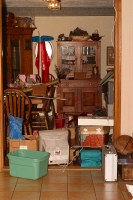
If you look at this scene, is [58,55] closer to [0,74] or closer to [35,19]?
[35,19]

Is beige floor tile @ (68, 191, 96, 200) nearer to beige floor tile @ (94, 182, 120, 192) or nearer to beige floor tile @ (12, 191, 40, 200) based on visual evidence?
beige floor tile @ (94, 182, 120, 192)

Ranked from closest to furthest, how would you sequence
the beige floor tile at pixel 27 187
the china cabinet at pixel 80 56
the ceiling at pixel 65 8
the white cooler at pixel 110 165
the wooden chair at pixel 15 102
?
the beige floor tile at pixel 27 187 < the white cooler at pixel 110 165 < the wooden chair at pixel 15 102 < the ceiling at pixel 65 8 < the china cabinet at pixel 80 56

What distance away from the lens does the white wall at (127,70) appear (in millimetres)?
4004

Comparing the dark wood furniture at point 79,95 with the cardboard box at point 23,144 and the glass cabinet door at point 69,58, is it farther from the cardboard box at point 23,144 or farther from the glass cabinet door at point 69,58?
the cardboard box at point 23,144

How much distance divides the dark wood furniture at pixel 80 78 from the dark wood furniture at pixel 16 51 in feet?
2.25

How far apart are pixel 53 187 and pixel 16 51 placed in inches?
184

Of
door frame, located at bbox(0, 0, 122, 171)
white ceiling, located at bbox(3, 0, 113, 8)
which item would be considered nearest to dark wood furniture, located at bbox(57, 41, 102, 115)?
white ceiling, located at bbox(3, 0, 113, 8)

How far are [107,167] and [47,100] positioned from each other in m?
2.17

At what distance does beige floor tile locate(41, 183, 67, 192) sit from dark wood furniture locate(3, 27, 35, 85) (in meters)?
4.29

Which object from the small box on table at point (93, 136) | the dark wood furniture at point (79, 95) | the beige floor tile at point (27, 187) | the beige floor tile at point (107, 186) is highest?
the dark wood furniture at point (79, 95)

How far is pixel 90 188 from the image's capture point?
3457 millimetres

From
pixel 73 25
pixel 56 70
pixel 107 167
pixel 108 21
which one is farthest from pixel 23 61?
pixel 107 167

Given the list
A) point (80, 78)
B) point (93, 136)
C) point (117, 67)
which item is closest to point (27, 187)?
point (93, 136)

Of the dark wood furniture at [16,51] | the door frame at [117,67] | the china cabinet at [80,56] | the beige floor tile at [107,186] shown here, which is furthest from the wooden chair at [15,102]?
the china cabinet at [80,56]
